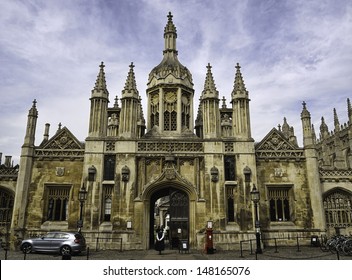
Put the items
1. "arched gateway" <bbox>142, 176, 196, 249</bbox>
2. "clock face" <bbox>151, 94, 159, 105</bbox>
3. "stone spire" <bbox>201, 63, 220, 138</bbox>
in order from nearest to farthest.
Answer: "arched gateway" <bbox>142, 176, 196, 249</bbox>, "stone spire" <bbox>201, 63, 220, 138</bbox>, "clock face" <bbox>151, 94, 159, 105</bbox>

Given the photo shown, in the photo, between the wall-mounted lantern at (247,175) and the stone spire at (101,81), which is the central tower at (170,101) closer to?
the stone spire at (101,81)

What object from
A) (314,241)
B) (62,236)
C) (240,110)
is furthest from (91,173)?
(314,241)

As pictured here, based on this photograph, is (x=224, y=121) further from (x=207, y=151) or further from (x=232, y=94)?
(x=207, y=151)

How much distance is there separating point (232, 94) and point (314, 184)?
30.3 feet

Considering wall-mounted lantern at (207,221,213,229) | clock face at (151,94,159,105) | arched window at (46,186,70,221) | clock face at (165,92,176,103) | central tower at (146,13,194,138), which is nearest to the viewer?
wall-mounted lantern at (207,221,213,229)

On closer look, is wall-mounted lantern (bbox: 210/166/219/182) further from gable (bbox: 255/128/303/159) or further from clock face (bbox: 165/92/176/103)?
clock face (bbox: 165/92/176/103)

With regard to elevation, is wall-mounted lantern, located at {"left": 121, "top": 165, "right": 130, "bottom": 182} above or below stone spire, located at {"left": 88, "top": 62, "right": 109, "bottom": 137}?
below

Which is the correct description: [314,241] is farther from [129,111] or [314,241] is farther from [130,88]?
[130,88]

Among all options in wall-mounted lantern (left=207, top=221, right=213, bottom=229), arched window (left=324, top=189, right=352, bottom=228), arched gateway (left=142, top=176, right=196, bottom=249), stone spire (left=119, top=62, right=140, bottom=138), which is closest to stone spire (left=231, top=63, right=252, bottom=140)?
arched gateway (left=142, top=176, right=196, bottom=249)

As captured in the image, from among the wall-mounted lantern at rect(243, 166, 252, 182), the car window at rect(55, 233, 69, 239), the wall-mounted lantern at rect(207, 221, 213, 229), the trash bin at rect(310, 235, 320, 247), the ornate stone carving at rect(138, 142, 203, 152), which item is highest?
the ornate stone carving at rect(138, 142, 203, 152)

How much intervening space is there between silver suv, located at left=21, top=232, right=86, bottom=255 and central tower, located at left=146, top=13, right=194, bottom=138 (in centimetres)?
1061

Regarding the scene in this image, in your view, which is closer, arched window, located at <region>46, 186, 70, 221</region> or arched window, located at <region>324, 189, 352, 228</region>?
arched window, located at <region>46, 186, 70, 221</region>

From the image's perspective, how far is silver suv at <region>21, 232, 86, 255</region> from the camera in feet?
56.2

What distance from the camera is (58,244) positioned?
56.5 feet
